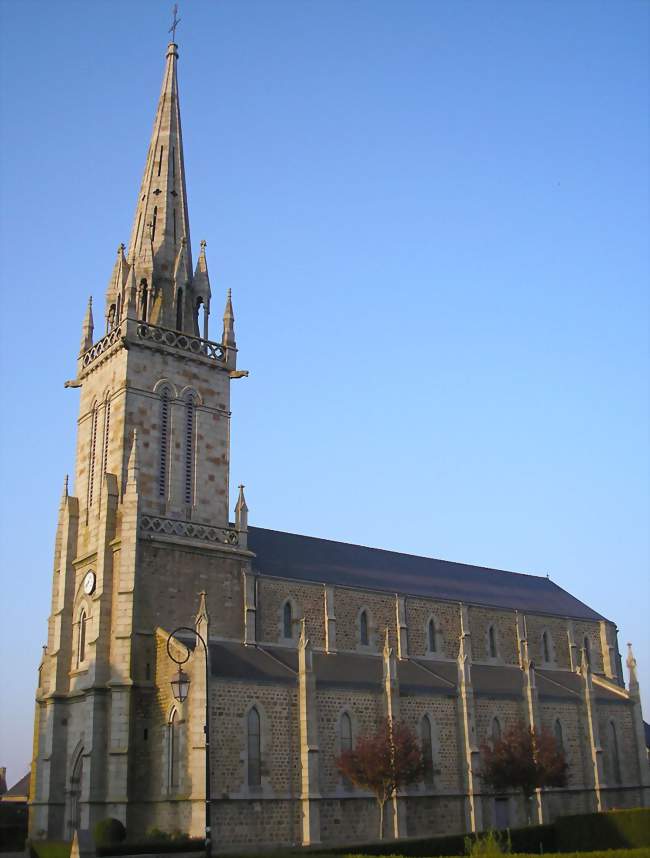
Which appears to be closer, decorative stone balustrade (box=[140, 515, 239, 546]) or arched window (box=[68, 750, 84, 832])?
arched window (box=[68, 750, 84, 832])

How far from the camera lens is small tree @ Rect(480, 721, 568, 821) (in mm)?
39375

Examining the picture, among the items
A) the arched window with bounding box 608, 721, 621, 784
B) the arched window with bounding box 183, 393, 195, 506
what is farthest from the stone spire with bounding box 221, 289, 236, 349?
the arched window with bounding box 608, 721, 621, 784

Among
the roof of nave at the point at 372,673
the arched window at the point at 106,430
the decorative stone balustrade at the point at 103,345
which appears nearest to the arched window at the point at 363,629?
the roof of nave at the point at 372,673

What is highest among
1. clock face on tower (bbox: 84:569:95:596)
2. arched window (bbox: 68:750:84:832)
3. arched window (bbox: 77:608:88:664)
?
clock face on tower (bbox: 84:569:95:596)

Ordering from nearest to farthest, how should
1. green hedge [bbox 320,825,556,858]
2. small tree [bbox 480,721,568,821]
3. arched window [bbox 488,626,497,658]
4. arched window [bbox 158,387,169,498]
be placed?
green hedge [bbox 320,825,556,858] → small tree [bbox 480,721,568,821] → arched window [bbox 158,387,169,498] → arched window [bbox 488,626,497,658]

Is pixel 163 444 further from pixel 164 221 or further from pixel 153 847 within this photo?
pixel 153 847

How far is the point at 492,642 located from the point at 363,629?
30.5ft

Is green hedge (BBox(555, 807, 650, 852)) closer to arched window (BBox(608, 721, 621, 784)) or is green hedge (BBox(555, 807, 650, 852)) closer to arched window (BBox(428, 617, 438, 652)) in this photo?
arched window (BBox(608, 721, 621, 784))

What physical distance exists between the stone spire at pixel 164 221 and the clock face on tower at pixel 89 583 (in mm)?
11836

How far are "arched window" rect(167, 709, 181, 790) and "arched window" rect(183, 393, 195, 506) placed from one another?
9664 millimetres

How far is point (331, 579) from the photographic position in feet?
145

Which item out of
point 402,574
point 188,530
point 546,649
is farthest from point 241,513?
point 546,649

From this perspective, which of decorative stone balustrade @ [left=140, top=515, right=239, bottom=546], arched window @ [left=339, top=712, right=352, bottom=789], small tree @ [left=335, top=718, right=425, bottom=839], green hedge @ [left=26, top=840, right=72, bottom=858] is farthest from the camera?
decorative stone balustrade @ [left=140, top=515, right=239, bottom=546]

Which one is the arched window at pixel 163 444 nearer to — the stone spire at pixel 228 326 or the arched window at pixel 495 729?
the stone spire at pixel 228 326
